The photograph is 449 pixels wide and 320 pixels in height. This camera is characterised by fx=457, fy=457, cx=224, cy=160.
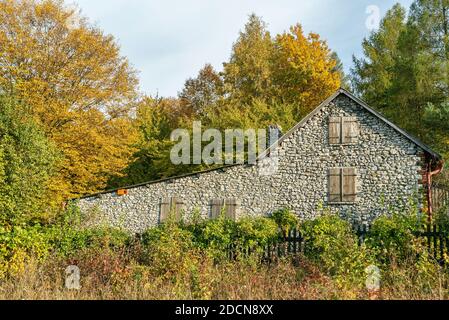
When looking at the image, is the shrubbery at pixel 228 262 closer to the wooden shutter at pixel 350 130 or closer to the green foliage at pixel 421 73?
the wooden shutter at pixel 350 130

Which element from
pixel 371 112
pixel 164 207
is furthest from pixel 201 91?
pixel 371 112

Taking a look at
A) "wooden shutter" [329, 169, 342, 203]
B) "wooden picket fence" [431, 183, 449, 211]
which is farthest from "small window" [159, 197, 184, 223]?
"wooden picket fence" [431, 183, 449, 211]

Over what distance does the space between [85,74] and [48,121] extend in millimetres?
2559

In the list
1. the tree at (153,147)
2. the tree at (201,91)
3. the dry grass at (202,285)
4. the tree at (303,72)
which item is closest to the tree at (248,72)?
the tree at (303,72)

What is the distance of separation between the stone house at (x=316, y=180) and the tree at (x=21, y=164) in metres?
3.22

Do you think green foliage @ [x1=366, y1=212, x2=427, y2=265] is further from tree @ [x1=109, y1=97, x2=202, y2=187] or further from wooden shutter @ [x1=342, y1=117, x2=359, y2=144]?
tree @ [x1=109, y1=97, x2=202, y2=187]

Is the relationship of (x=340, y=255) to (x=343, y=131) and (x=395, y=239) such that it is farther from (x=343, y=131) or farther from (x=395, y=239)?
(x=343, y=131)

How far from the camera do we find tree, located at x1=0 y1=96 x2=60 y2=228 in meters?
13.6

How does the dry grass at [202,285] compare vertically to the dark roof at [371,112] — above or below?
below

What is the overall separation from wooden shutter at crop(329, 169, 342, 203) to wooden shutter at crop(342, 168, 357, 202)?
161 millimetres

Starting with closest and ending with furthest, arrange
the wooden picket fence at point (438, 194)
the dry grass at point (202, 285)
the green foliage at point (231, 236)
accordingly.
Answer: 1. the dry grass at point (202, 285)
2. the green foliage at point (231, 236)
3. the wooden picket fence at point (438, 194)

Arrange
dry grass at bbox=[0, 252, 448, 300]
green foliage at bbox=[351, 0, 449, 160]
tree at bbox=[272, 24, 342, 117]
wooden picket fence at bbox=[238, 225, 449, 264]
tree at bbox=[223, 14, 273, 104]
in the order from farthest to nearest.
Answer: tree at bbox=[223, 14, 273, 104]
tree at bbox=[272, 24, 342, 117]
green foliage at bbox=[351, 0, 449, 160]
wooden picket fence at bbox=[238, 225, 449, 264]
dry grass at bbox=[0, 252, 448, 300]

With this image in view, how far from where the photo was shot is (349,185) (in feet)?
55.0

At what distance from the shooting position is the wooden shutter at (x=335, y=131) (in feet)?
56.3
